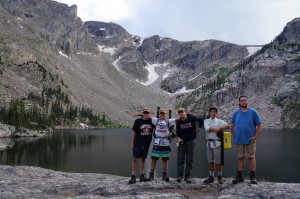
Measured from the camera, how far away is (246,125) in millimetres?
14016

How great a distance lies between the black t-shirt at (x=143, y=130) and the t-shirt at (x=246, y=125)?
13.9ft

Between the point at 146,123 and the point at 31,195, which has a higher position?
the point at 146,123

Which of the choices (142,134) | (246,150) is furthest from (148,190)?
(246,150)

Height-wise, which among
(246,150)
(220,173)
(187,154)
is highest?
(246,150)

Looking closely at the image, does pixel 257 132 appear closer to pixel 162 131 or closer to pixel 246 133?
pixel 246 133

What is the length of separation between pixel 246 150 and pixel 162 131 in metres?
4.06

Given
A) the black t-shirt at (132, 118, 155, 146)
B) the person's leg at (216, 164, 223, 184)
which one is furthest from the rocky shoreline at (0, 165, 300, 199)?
the black t-shirt at (132, 118, 155, 146)

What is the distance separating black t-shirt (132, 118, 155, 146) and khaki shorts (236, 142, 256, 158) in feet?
14.3

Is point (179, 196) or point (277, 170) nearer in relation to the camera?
point (179, 196)

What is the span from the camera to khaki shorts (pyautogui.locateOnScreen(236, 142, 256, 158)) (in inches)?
555

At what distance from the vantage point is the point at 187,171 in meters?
15.5

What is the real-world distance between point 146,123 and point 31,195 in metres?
6.20

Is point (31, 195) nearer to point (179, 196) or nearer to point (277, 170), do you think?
point (179, 196)

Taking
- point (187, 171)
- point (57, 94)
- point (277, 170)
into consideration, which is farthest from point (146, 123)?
point (57, 94)
